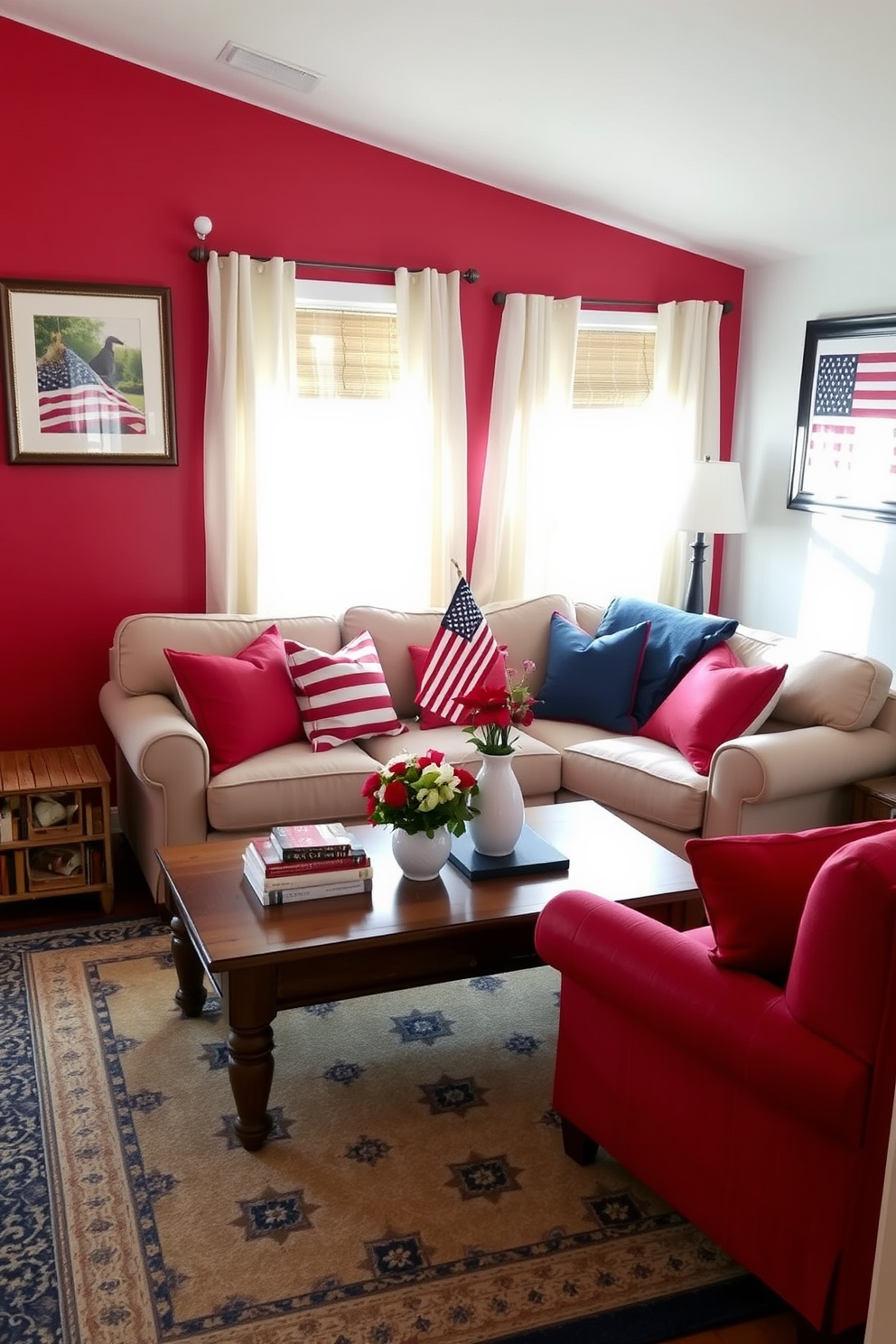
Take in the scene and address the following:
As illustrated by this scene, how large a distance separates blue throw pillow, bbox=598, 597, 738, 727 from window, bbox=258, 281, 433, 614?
1009mm

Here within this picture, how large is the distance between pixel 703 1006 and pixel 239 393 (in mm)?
3240

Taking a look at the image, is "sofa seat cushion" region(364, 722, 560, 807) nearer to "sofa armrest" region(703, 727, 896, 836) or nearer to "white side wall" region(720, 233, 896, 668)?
"sofa armrest" region(703, 727, 896, 836)

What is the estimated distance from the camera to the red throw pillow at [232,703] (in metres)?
3.91

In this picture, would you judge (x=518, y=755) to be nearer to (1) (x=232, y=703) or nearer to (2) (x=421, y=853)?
(1) (x=232, y=703)

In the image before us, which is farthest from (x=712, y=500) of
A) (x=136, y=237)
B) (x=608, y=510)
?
(x=136, y=237)

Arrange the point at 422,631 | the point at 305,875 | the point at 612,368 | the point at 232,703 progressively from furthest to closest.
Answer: the point at 612,368 → the point at 422,631 → the point at 232,703 → the point at 305,875

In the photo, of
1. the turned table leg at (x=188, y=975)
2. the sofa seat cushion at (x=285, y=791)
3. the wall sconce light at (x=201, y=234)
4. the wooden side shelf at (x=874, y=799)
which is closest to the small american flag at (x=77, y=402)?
the wall sconce light at (x=201, y=234)

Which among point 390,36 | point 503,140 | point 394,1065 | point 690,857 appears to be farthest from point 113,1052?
point 503,140

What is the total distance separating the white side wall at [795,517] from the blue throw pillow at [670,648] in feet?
1.98

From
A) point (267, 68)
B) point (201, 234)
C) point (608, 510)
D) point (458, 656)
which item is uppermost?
point (267, 68)

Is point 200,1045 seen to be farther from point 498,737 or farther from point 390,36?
point 390,36

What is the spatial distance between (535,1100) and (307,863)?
810mm

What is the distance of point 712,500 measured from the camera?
492cm

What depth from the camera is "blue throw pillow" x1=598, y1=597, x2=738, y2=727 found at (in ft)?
14.5
